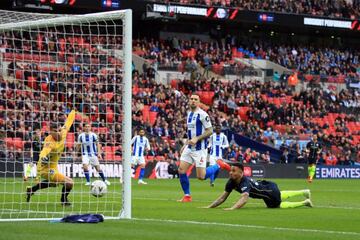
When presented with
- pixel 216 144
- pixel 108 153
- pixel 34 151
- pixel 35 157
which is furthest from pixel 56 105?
pixel 216 144

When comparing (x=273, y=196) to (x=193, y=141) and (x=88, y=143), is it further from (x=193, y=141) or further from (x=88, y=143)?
(x=88, y=143)

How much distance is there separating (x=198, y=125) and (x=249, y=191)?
404cm

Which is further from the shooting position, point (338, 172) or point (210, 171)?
point (338, 172)

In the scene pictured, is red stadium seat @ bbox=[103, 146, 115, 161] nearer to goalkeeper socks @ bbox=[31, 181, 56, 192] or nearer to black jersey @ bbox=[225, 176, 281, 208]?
goalkeeper socks @ bbox=[31, 181, 56, 192]

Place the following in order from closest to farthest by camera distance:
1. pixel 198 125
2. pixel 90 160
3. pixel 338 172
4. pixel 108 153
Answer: pixel 198 125, pixel 108 153, pixel 90 160, pixel 338 172

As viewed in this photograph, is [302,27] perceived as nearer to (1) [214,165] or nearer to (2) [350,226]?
(1) [214,165]

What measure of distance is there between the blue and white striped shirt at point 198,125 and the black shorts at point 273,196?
3124 millimetres

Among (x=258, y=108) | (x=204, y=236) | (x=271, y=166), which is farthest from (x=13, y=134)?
(x=258, y=108)

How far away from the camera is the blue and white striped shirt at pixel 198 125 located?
67.8 ft

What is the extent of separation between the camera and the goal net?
15.5m

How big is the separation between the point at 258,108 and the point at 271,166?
9.52 metres

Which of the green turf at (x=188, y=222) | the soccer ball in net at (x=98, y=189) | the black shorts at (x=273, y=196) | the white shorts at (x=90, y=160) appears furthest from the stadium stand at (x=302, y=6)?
the soccer ball in net at (x=98, y=189)

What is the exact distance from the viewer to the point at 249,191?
17.2 m

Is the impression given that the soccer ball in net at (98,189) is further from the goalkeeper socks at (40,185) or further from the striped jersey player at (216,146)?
the striped jersey player at (216,146)
